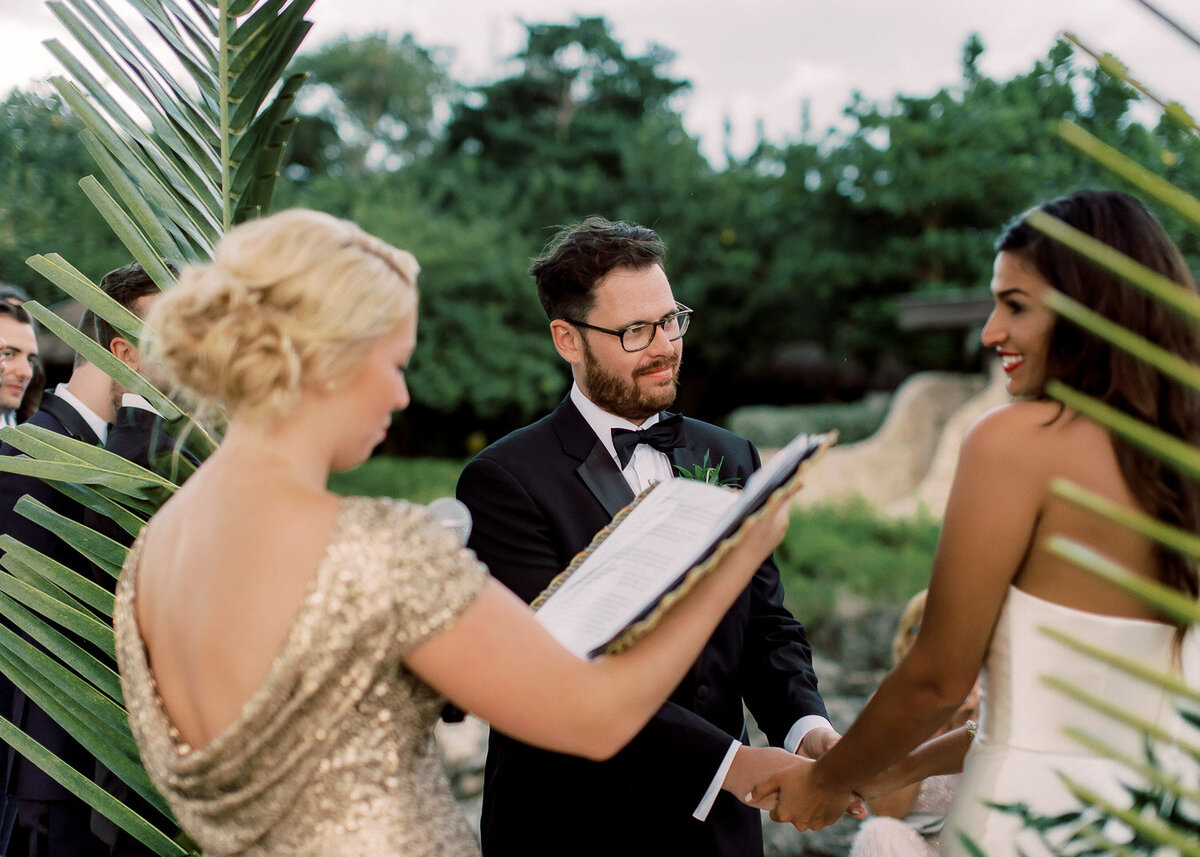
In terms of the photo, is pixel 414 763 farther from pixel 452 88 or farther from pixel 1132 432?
pixel 452 88

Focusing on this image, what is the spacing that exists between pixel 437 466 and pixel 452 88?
11.4m

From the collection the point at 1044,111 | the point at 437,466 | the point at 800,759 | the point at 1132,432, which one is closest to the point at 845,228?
the point at 1044,111

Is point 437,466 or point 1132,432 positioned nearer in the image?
point 1132,432

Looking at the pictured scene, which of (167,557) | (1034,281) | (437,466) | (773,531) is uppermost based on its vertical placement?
(1034,281)

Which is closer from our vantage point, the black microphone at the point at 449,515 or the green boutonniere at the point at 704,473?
the black microphone at the point at 449,515

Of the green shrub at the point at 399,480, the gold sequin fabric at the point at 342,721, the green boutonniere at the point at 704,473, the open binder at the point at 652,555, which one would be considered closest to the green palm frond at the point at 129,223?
the gold sequin fabric at the point at 342,721

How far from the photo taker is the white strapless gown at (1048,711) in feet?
5.72

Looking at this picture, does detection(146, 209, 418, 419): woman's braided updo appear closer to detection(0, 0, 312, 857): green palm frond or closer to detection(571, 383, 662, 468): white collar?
detection(0, 0, 312, 857): green palm frond

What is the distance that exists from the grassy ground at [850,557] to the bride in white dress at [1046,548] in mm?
7574

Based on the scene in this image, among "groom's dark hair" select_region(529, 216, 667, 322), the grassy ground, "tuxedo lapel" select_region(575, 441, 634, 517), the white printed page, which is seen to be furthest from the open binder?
the grassy ground

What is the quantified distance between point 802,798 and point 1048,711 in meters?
0.75

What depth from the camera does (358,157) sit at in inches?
984

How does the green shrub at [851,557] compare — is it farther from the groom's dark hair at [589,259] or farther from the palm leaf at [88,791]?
the palm leaf at [88,791]

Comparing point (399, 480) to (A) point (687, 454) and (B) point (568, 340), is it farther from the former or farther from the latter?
(A) point (687, 454)
